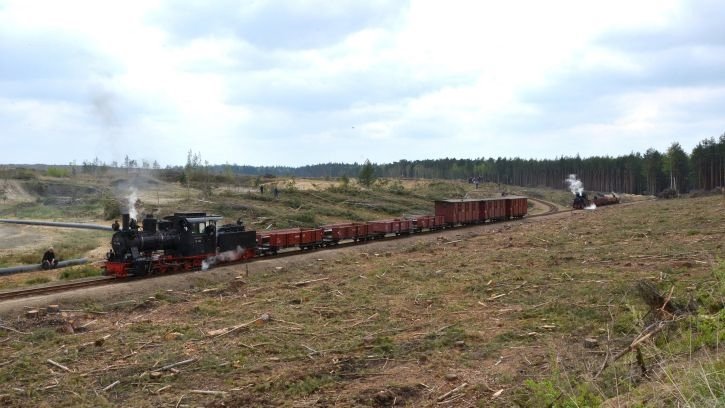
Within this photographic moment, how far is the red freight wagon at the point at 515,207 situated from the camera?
61.2m

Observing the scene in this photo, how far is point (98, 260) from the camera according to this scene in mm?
34656

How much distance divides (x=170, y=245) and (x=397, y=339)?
1646cm

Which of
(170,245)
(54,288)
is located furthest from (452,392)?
(170,245)

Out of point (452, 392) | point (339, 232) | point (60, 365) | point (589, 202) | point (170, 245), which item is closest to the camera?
point (452, 392)

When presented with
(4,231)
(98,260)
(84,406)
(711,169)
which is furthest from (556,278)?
(711,169)

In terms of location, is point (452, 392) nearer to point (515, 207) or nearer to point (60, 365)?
point (60, 365)

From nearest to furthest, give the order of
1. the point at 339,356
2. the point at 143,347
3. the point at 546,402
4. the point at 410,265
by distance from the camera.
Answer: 1. the point at 546,402
2. the point at 339,356
3. the point at 143,347
4. the point at 410,265

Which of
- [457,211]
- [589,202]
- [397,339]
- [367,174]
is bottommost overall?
[397,339]

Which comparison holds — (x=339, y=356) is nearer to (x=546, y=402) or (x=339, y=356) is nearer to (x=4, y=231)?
(x=546, y=402)

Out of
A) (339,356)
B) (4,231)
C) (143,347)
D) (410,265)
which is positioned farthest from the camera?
(4,231)

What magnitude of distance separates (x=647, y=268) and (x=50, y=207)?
233 ft

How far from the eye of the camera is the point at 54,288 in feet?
76.0

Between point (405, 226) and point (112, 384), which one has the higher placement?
point (405, 226)

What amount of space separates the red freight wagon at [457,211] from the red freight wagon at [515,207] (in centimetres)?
771
